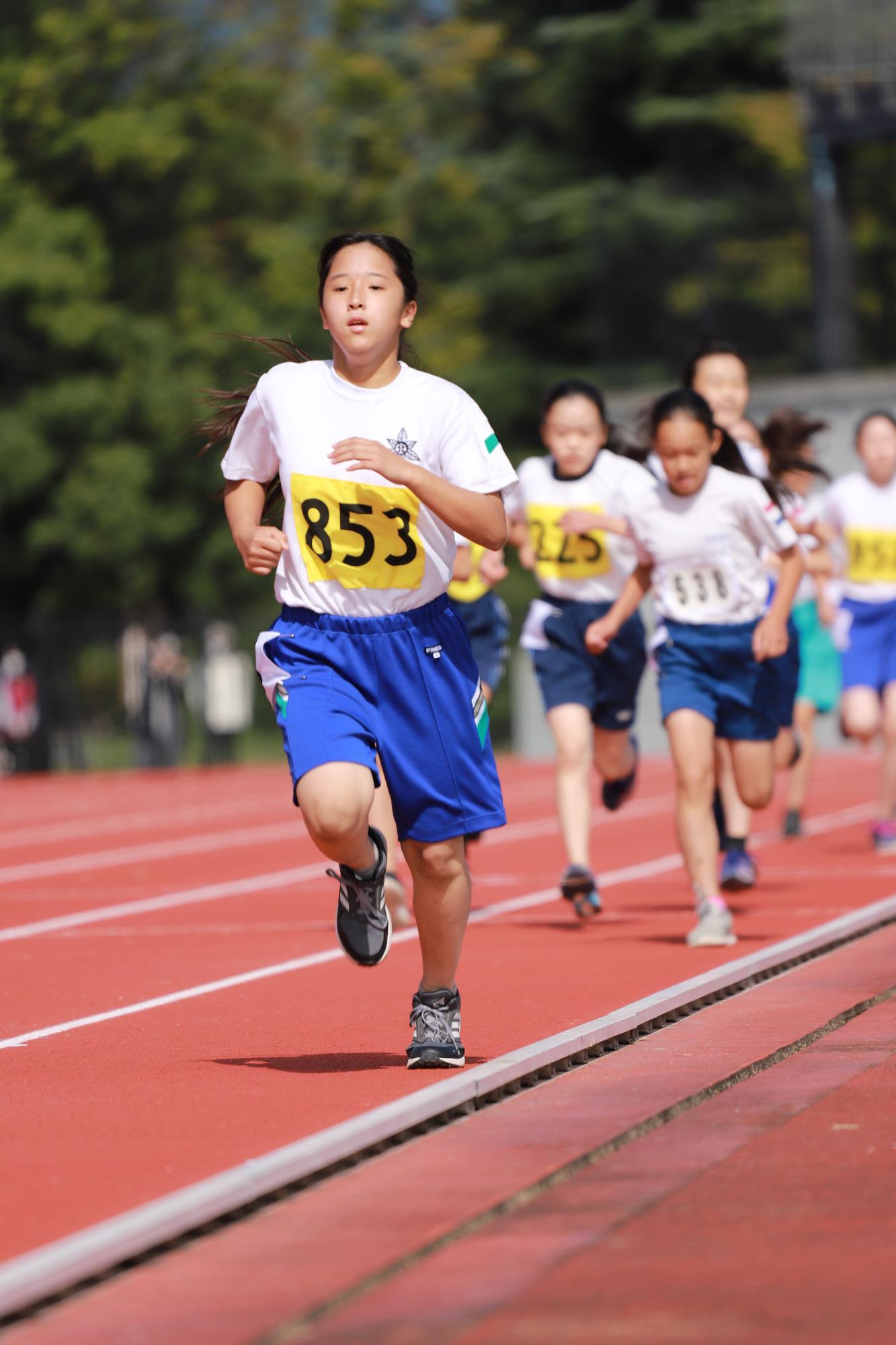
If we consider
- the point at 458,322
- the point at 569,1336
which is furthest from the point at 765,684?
the point at 458,322

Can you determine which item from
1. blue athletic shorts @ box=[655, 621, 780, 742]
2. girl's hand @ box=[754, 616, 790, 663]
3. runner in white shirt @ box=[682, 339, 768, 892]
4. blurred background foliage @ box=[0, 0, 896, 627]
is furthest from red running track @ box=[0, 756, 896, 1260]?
blurred background foliage @ box=[0, 0, 896, 627]

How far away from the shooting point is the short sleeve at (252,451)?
6586 millimetres

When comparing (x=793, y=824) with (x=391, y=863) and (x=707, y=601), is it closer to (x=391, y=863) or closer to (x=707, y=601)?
(x=391, y=863)

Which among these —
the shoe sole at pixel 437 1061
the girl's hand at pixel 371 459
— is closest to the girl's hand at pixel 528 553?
the shoe sole at pixel 437 1061

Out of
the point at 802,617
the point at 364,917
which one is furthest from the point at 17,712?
the point at 364,917

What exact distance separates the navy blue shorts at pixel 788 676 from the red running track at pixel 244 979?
2.72ft

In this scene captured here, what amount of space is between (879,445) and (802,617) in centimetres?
277

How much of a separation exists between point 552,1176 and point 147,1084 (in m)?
1.65

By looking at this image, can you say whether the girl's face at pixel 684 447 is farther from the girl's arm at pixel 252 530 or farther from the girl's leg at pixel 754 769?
the girl's arm at pixel 252 530

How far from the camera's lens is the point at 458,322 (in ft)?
160

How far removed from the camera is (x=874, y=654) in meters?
13.7

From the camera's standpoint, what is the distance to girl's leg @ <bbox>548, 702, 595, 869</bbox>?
10844mm

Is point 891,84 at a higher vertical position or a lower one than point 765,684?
higher

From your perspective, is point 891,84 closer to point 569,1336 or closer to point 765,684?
point 765,684
